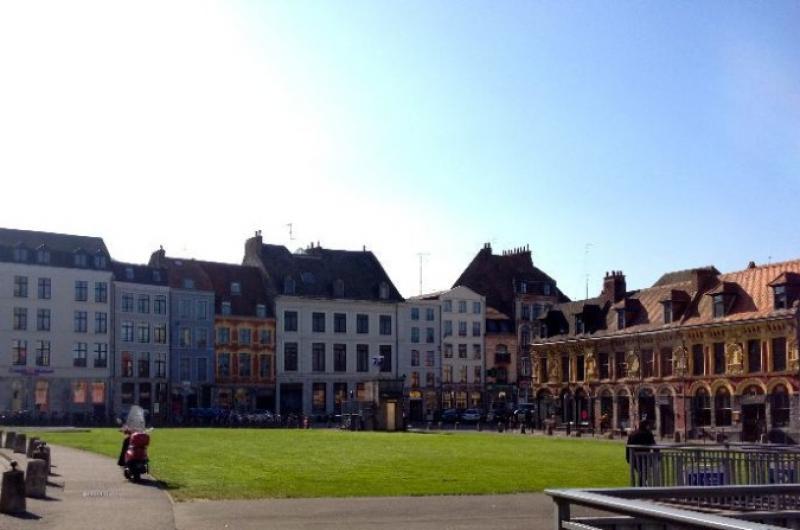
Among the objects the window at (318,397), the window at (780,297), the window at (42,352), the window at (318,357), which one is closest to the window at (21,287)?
the window at (42,352)

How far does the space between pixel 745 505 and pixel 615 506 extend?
8031 mm

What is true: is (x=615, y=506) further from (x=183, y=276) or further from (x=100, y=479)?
(x=183, y=276)

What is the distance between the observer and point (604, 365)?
7812 cm

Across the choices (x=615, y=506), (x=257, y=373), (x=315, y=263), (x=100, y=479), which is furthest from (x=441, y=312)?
(x=615, y=506)

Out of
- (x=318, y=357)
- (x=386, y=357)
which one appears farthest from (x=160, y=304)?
(x=386, y=357)

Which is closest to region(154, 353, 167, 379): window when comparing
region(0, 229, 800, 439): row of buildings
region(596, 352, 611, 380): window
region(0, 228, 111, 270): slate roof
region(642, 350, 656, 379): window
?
region(0, 229, 800, 439): row of buildings

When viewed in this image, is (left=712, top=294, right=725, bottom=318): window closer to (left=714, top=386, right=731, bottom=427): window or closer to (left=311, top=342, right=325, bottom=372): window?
(left=714, top=386, right=731, bottom=427): window

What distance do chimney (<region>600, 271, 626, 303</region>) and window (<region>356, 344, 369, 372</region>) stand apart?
3105cm

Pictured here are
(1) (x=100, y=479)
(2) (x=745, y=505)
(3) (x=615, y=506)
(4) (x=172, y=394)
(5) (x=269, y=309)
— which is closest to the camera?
(3) (x=615, y=506)

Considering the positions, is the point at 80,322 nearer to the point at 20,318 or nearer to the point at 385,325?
the point at 20,318

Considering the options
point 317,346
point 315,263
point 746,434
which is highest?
point 315,263

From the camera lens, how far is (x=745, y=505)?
1351cm

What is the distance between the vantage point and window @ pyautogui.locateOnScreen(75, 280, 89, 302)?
290 ft

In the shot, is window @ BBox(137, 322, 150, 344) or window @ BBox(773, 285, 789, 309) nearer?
window @ BBox(773, 285, 789, 309)
